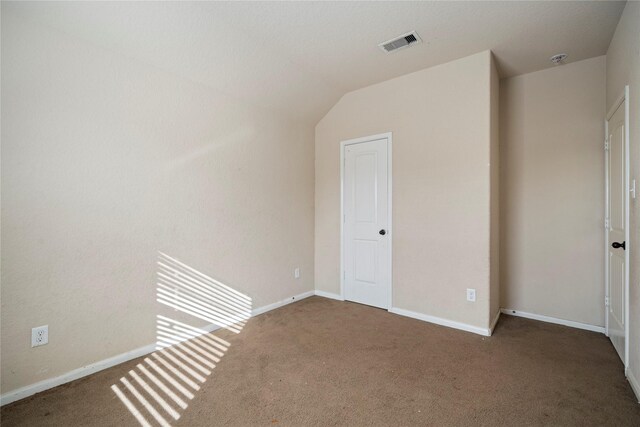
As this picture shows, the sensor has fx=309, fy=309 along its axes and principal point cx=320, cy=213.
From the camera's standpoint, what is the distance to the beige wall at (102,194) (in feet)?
6.40

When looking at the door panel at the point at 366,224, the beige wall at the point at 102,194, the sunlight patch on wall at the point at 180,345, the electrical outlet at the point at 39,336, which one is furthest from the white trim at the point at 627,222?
the electrical outlet at the point at 39,336

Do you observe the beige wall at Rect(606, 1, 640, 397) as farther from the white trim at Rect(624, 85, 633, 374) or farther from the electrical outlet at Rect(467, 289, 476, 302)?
the electrical outlet at Rect(467, 289, 476, 302)

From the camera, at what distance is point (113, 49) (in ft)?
7.73

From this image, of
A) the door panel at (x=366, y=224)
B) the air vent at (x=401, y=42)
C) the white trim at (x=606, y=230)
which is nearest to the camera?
the air vent at (x=401, y=42)

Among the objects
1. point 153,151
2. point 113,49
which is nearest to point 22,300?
point 153,151

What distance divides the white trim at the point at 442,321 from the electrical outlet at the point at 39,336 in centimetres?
307

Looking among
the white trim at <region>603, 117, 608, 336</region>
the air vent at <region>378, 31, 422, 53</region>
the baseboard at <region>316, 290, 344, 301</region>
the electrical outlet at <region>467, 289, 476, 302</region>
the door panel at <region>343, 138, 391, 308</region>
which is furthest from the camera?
the baseboard at <region>316, 290, 344, 301</region>

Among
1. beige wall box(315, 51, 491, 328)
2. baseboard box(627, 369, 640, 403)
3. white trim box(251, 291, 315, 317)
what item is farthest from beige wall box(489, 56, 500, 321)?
white trim box(251, 291, 315, 317)

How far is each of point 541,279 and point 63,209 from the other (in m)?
4.40

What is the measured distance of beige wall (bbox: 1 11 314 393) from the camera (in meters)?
1.95

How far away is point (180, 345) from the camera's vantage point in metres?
2.73

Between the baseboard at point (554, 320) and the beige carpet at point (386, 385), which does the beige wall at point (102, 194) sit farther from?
the baseboard at point (554, 320)

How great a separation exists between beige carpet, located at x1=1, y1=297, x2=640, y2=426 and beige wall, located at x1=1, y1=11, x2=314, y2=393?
0.42 meters

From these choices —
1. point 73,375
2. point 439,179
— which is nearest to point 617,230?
point 439,179
